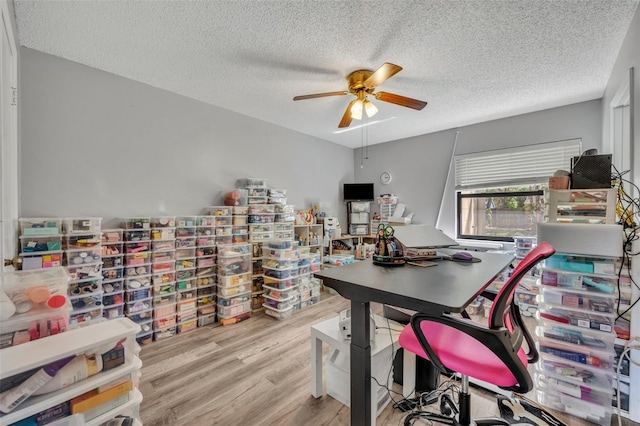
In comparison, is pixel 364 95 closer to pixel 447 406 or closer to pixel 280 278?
pixel 280 278

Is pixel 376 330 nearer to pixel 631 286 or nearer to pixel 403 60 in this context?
pixel 631 286

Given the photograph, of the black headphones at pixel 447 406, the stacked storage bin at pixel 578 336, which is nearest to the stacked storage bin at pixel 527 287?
the stacked storage bin at pixel 578 336

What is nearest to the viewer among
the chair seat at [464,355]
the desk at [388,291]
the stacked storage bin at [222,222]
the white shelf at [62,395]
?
the white shelf at [62,395]

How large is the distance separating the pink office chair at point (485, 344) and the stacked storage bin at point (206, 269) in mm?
2435

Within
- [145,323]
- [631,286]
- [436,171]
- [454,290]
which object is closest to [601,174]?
[631,286]

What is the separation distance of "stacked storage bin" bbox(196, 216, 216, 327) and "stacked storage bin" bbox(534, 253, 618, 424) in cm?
304

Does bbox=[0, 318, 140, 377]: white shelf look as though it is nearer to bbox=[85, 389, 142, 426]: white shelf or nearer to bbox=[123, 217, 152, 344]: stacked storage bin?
bbox=[85, 389, 142, 426]: white shelf

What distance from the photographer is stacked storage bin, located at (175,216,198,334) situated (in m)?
2.85

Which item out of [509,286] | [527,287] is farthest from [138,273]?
[527,287]

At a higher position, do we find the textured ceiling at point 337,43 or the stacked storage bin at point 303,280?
the textured ceiling at point 337,43

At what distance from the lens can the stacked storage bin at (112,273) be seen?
239 centimetres

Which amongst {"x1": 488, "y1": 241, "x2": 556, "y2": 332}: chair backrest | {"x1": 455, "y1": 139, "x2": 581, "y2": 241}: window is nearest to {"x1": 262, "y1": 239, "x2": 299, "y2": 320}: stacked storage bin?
{"x1": 488, "y1": 241, "x2": 556, "y2": 332}: chair backrest

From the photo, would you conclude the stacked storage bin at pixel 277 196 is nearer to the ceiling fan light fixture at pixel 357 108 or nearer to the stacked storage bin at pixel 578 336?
the ceiling fan light fixture at pixel 357 108

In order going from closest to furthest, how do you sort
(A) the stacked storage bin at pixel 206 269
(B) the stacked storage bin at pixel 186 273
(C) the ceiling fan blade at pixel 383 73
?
(C) the ceiling fan blade at pixel 383 73 < (B) the stacked storage bin at pixel 186 273 < (A) the stacked storage bin at pixel 206 269
